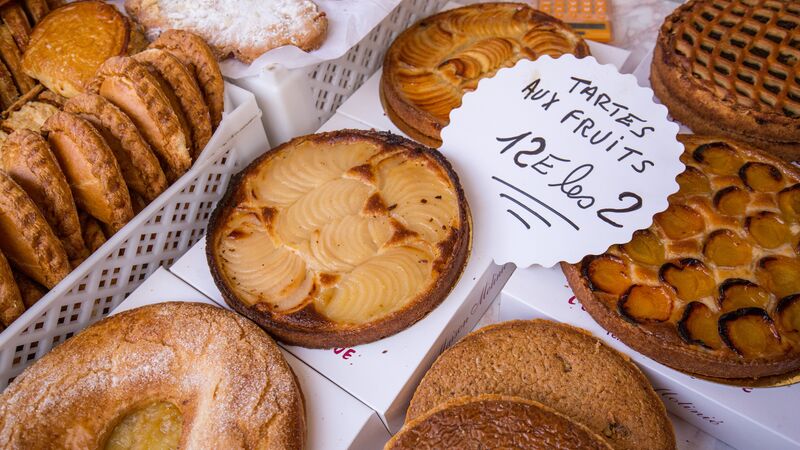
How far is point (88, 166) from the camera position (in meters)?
1.95

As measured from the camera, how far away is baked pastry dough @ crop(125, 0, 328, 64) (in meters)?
2.56

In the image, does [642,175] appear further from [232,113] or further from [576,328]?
[232,113]

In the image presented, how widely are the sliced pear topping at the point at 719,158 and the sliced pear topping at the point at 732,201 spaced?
0.36 feet

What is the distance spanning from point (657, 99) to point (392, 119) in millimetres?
1296

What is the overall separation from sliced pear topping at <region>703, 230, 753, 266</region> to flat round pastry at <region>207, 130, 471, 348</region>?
0.92 meters

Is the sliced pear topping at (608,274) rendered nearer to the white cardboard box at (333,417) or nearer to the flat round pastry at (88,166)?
the white cardboard box at (333,417)

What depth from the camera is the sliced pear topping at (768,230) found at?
7.12 ft

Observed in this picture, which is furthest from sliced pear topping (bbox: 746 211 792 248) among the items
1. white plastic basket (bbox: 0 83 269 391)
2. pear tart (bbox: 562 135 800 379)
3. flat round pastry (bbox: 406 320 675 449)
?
white plastic basket (bbox: 0 83 269 391)

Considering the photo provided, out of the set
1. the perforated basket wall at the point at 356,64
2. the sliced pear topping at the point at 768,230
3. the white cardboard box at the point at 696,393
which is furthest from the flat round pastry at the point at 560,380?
the perforated basket wall at the point at 356,64

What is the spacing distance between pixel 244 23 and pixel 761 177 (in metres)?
2.34

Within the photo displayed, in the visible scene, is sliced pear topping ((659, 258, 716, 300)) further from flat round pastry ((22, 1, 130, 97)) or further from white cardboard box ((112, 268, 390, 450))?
flat round pastry ((22, 1, 130, 97))

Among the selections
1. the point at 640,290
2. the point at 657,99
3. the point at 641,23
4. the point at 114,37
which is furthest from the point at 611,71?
the point at 114,37

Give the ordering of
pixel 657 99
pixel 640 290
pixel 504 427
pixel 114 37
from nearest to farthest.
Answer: pixel 504 427 < pixel 640 290 < pixel 114 37 < pixel 657 99

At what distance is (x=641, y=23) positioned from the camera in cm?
359
